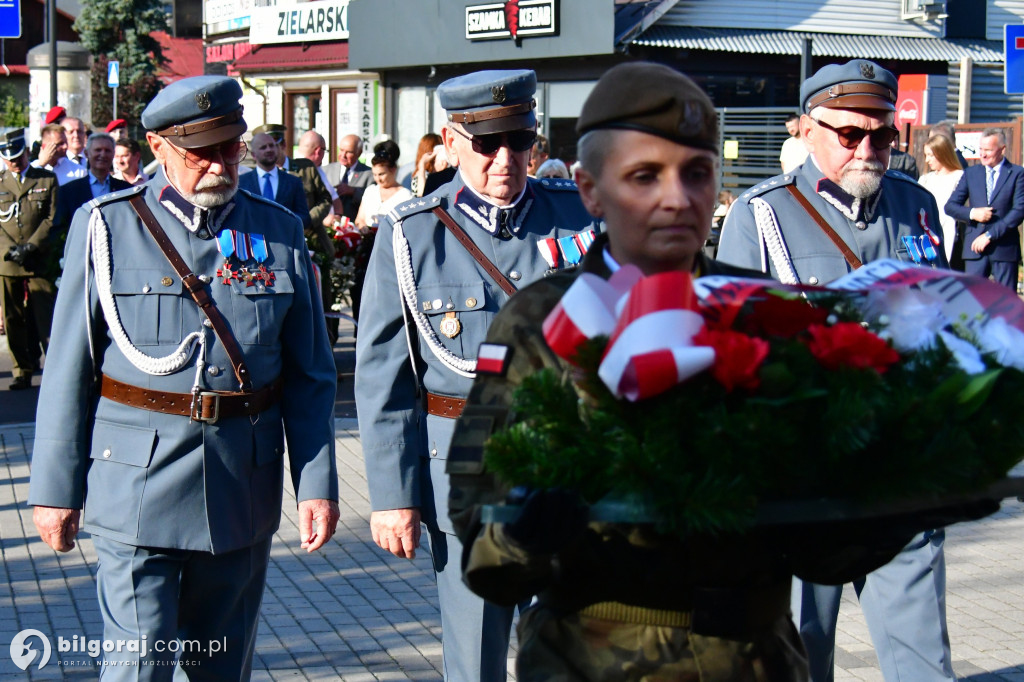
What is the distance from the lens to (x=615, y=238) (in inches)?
90.7

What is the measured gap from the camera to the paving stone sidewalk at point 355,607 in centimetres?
523

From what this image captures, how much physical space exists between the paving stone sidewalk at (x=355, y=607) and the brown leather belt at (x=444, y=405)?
1507 mm

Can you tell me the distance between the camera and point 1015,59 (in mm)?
11375

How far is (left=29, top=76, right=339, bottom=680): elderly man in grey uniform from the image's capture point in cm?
384

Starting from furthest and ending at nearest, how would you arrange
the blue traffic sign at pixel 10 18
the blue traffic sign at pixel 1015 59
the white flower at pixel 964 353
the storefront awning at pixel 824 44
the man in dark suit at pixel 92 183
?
the storefront awning at pixel 824 44 → the blue traffic sign at pixel 10 18 → the man in dark suit at pixel 92 183 → the blue traffic sign at pixel 1015 59 → the white flower at pixel 964 353

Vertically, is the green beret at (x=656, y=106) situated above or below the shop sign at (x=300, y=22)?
below

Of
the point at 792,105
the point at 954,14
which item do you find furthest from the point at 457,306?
the point at 954,14

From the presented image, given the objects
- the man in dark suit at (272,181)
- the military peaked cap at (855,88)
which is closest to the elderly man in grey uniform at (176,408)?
the military peaked cap at (855,88)

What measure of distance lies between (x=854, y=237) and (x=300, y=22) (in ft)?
89.3

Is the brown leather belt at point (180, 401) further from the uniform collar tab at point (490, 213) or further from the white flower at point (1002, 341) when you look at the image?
the white flower at point (1002, 341)

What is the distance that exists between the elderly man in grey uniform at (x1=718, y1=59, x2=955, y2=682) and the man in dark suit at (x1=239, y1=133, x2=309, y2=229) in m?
7.82

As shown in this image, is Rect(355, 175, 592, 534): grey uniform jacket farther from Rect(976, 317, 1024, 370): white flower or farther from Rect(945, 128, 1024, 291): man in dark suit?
Rect(945, 128, 1024, 291): man in dark suit

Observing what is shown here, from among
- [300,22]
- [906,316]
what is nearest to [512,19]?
[300,22]

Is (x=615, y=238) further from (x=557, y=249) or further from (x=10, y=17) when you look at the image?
(x=10, y=17)
